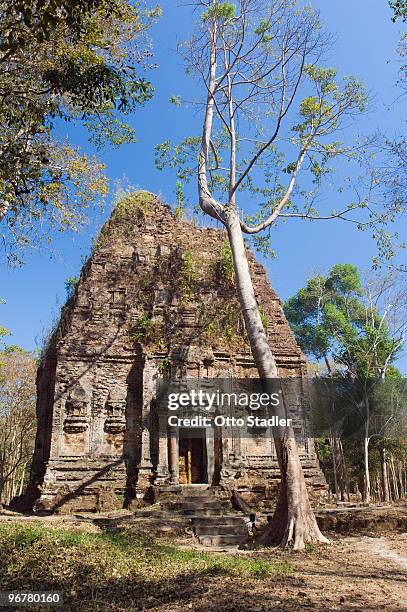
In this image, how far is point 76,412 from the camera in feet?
49.5

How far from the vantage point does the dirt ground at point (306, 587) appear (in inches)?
212

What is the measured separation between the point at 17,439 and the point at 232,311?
66.8 feet

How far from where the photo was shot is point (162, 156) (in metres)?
15.4

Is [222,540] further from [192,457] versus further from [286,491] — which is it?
[192,457]

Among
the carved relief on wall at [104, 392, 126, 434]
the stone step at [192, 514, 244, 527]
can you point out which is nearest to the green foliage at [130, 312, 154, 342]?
the carved relief on wall at [104, 392, 126, 434]

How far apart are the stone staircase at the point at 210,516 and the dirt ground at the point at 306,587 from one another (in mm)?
2493

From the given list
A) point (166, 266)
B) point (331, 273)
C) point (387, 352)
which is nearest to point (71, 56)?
point (166, 266)

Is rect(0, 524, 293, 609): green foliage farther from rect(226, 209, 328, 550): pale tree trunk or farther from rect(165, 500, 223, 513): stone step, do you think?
rect(165, 500, 223, 513): stone step

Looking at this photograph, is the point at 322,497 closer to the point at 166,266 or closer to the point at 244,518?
the point at 244,518

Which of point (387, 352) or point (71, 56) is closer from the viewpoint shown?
point (71, 56)

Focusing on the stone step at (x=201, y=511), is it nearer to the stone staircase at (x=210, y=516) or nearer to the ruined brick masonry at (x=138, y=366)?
the stone staircase at (x=210, y=516)

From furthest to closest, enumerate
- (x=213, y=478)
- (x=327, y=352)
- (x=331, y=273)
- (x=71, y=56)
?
(x=331, y=273)
(x=327, y=352)
(x=213, y=478)
(x=71, y=56)

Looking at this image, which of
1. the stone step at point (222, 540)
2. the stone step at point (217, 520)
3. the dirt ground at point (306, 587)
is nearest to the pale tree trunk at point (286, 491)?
the dirt ground at point (306, 587)

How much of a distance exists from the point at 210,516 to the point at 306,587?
22.2 ft
